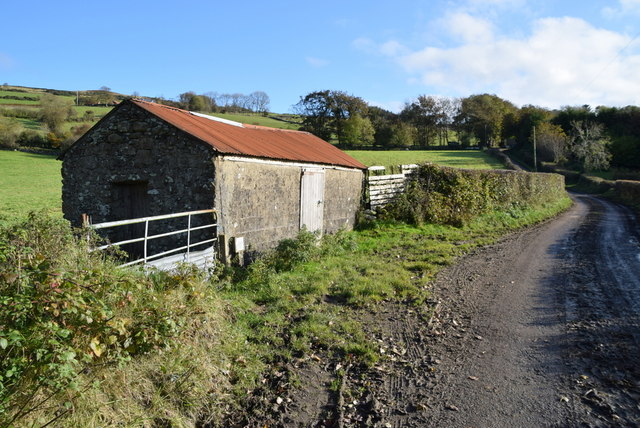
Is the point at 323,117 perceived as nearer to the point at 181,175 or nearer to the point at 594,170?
the point at 594,170

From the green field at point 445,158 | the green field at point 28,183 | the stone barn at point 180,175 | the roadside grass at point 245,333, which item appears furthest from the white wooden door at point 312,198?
the green field at point 445,158

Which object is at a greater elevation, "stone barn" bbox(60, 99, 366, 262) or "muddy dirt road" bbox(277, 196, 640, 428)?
"stone barn" bbox(60, 99, 366, 262)

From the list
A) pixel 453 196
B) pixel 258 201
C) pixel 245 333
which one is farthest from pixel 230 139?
pixel 453 196

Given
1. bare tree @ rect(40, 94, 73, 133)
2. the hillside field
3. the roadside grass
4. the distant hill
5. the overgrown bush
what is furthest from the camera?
bare tree @ rect(40, 94, 73, 133)

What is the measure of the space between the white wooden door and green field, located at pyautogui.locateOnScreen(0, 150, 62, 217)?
46.2ft

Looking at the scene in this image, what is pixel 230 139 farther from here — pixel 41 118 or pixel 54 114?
pixel 41 118

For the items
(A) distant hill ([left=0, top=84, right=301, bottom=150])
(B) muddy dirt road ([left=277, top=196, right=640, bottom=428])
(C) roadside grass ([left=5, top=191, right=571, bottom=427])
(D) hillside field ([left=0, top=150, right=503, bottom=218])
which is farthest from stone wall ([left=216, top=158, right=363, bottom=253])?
(A) distant hill ([left=0, top=84, right=301, bottom=150])

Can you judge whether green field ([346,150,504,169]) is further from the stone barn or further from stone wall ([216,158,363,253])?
the stone barn

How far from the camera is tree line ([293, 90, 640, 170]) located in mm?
48031

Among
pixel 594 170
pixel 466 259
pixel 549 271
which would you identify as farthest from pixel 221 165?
pixel 594 170

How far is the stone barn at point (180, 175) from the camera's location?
9.05 meters

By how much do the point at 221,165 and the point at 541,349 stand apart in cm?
695

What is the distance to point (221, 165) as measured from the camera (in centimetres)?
895

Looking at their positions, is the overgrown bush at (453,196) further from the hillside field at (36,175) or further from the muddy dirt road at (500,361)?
the hillside field at (36,175)
